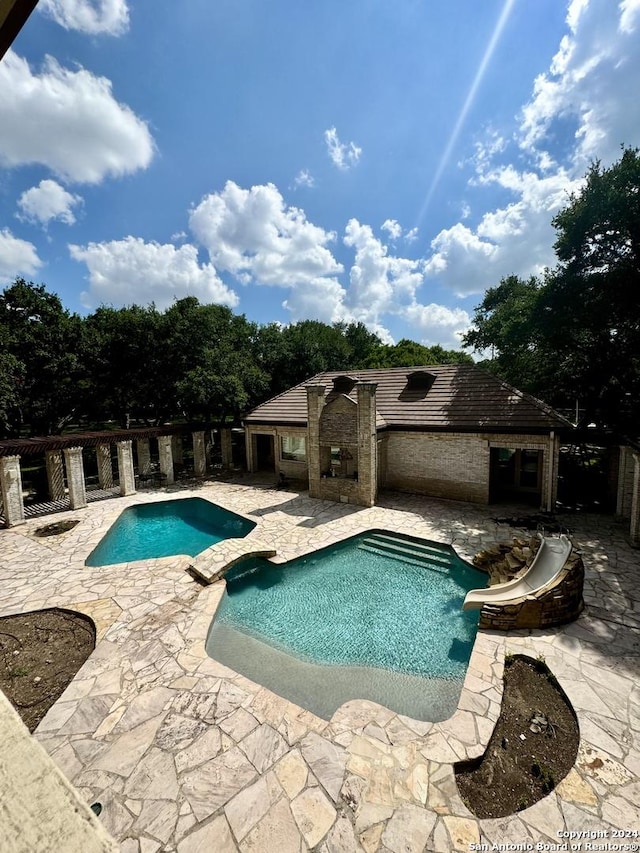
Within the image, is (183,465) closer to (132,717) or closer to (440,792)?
(132,717)

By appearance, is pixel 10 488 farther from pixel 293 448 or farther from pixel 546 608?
pixel 546 608

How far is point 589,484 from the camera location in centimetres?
1625

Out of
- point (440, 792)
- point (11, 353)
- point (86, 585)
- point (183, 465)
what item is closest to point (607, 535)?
point (440, 792)

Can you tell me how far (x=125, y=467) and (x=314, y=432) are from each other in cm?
922

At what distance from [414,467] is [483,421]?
3.47 metres

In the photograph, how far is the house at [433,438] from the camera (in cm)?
1364

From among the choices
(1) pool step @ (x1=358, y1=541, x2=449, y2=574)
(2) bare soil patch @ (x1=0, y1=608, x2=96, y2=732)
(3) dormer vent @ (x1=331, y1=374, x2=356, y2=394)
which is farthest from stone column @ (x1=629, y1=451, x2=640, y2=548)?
(2) bare soil patch @ (x1=0, y1=608, x2=96, y2=732)

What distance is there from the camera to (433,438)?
15195mm

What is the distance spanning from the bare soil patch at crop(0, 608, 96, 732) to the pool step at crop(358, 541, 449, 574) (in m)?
7.35

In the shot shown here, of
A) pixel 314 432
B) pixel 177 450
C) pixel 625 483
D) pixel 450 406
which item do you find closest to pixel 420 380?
pixel 450 406

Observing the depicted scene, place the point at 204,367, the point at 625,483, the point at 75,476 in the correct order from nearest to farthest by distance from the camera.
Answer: the point at 625,483
the point at 75,476
the point at 204,367

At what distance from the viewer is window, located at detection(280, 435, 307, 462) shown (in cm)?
1888

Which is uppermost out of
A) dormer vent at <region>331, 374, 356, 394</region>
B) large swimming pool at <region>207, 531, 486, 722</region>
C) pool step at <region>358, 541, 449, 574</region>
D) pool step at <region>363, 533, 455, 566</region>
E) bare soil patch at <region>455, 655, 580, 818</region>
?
dormer vent at <region>331, 374, 356, 394</region>

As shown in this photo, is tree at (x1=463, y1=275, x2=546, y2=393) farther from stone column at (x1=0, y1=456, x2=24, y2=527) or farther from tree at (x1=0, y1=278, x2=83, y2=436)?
tree at (x1=0, y1=278, x2=83, y2=436)
